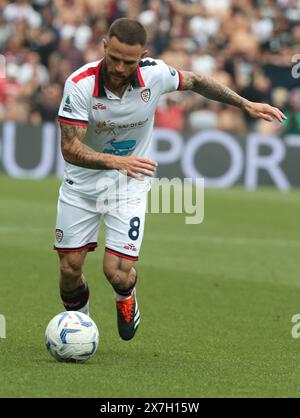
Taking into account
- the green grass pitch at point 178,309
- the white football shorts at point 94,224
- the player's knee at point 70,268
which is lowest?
the green grass pitch at point 178,309

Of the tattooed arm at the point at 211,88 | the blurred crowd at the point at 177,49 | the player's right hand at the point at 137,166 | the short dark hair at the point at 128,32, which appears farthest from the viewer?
the blurred crowd at the point at 177,49

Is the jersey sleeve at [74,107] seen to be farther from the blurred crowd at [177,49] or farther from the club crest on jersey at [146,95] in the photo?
the blurred crowd at [177,49]

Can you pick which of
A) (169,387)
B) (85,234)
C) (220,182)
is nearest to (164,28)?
(220,182)

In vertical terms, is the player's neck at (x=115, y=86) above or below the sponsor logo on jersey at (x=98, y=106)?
above

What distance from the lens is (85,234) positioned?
348 inches

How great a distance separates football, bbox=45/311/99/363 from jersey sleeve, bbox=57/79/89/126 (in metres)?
1.40

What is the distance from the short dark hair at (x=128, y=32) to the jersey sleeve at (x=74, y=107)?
0.48m

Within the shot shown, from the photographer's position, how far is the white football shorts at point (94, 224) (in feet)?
28.5

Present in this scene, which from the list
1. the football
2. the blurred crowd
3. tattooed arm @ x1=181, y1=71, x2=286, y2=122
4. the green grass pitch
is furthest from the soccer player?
the blurred crowd

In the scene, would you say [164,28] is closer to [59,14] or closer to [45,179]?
[59,14]

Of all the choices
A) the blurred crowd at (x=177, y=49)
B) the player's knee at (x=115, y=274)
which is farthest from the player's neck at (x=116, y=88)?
the blurred crowd at (x=177, y=49)

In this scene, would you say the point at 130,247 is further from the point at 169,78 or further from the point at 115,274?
the point at 169,78

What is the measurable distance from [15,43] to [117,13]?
257cm

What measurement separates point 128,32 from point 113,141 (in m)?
1.03
